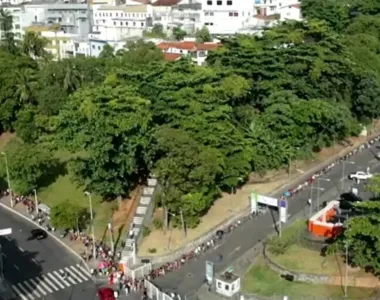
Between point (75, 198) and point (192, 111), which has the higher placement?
point (192, 111)

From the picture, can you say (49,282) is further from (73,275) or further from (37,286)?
(73,275)

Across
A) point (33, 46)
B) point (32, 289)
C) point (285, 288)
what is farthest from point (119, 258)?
point (33, 46)

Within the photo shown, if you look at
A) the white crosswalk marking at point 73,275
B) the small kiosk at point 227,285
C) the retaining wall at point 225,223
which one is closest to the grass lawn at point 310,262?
the small kiosk at point 227,285

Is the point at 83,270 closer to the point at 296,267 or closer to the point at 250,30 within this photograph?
the point at 296,267

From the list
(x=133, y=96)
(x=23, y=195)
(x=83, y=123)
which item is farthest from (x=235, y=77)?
(x=23, y=195)

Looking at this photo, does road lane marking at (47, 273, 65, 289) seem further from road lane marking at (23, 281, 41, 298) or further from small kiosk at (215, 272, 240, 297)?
small kiosk at (215, 272, 240, 297)
